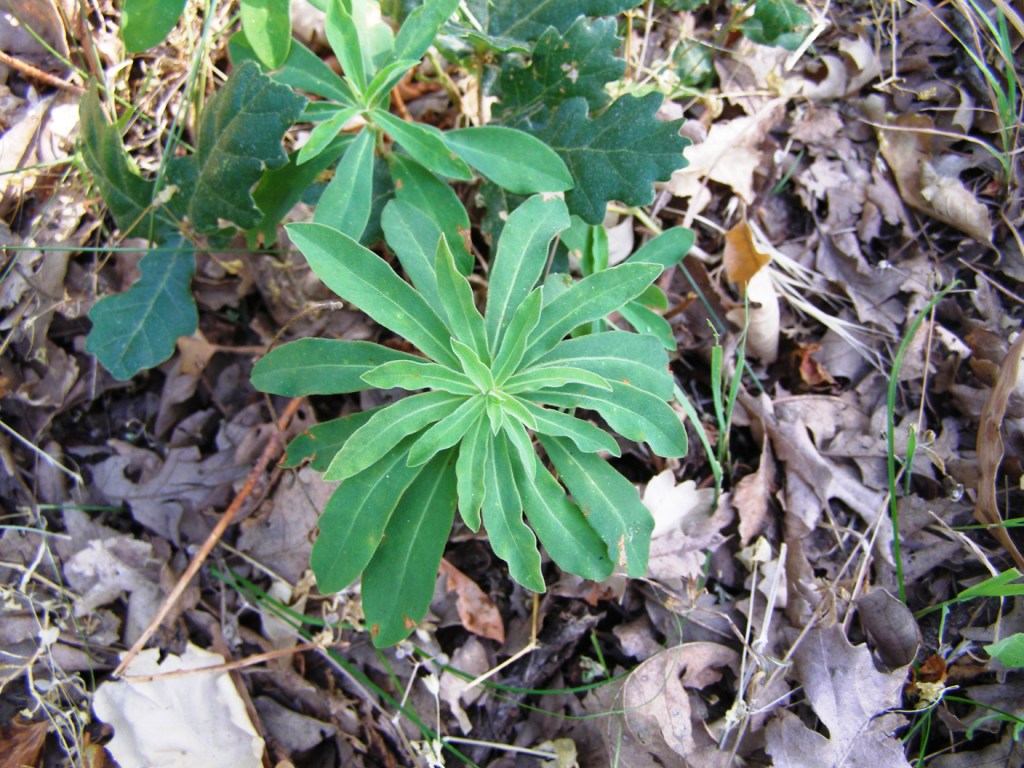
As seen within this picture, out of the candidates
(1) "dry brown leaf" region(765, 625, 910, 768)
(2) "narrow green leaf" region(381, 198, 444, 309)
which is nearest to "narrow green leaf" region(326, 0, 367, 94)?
(2) "narrow green leaf" region(381, 198, 444, 309)

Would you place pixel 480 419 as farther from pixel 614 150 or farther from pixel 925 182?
pixel 925 182

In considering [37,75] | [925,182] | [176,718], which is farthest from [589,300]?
[37,75]

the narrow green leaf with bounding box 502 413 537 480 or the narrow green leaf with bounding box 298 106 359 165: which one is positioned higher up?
the narrow green leaf with bounding box 298 106 359 165

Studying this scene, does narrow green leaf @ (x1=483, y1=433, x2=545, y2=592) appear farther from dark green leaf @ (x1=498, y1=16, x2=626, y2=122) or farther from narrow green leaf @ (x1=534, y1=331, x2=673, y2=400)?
dark green leaf @ (x1=498, y1=16, x2=626, y2=122)

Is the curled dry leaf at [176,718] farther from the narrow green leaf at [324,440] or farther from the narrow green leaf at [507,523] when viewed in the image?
the narrow green leaf at [507,523]

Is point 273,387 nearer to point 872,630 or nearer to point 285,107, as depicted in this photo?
point 285,107

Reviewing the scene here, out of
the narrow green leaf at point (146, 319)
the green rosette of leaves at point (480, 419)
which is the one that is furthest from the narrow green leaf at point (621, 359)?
the narrow green leaf at point (146, 319)
